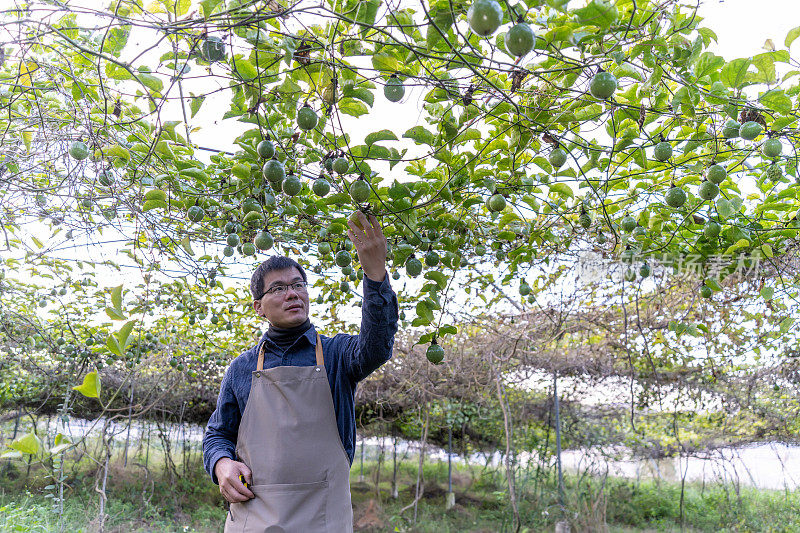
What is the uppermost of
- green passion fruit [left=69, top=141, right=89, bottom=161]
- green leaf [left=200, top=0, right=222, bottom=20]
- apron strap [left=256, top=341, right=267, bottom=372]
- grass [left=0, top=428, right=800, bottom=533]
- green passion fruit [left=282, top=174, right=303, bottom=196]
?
green leaf [left=200, top=0, right=222, bottom=20]

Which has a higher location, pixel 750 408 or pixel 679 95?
pixel 679 95

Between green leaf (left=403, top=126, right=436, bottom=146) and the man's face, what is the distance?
54 centimetres

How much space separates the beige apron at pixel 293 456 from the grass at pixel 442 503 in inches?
157

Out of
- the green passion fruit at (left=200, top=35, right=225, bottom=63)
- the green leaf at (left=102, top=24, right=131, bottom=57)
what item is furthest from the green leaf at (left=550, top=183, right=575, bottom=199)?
the green leaf at (left=102, top=24, right=131, bottom=57)

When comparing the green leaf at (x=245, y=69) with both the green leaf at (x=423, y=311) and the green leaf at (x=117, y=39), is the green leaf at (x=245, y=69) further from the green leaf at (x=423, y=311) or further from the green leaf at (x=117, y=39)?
the green leaf at (x=423, y=311)

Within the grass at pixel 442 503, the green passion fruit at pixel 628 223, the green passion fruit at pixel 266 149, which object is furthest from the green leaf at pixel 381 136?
the grass at pixel 442 503

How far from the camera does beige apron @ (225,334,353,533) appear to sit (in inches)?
56.7

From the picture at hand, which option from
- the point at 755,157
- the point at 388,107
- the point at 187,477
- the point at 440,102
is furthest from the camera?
the point at 187,477

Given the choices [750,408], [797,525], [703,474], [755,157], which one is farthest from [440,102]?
[703,474]

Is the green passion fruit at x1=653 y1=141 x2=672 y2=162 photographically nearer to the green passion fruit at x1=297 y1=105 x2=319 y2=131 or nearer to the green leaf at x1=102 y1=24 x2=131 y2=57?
the green passion fruit at x1=297 y1=105 x2=319 y2=131

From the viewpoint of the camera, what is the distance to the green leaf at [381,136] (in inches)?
62.3

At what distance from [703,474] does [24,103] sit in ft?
27.7

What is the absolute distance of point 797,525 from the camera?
604cm

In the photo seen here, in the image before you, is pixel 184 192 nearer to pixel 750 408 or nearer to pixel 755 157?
pixel 755 157
